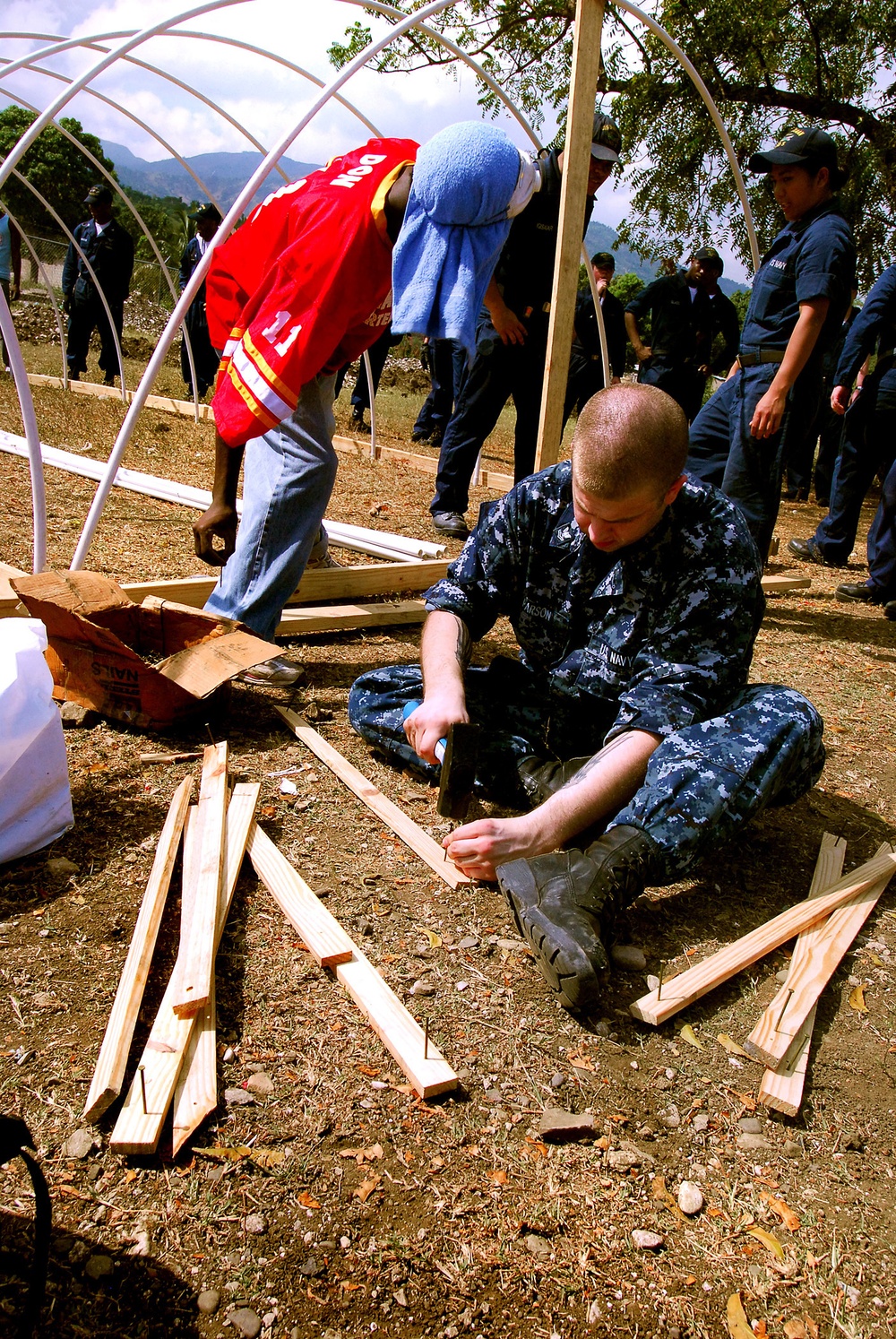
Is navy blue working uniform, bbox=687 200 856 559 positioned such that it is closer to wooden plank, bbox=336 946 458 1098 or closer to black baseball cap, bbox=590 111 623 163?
black baseball cap, bbox=590 111 623 163

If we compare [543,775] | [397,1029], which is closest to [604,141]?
[543,775]

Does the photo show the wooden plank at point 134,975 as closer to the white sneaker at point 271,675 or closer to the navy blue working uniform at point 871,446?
the white sneaker at point 271,675

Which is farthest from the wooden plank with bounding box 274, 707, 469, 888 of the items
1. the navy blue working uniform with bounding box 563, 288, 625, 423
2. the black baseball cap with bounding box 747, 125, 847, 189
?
the navy blue working uniform with bounding box 563, 288, 625, 423

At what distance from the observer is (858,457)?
20.5 ft

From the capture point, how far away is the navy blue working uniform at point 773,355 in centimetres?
414

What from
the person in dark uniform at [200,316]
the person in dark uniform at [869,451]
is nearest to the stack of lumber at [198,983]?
the person in dark uniform at [869,451]

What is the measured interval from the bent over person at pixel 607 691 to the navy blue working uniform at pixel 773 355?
220cm

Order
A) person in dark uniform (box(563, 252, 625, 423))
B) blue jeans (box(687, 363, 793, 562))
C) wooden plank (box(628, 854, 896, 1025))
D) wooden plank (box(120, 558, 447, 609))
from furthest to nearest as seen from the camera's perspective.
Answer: person in dark uniform (box(563, 252, 625, 423)) → blue jeans (box(687, 363, 793, 562)) → wooden plank (box(120, 558, 447, 609)) → wooden plank (box(628, 854, 896, 1025))

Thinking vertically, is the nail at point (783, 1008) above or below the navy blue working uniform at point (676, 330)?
below

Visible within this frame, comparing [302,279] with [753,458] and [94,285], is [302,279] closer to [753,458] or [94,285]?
[753,458]

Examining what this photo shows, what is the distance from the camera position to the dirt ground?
1.29 meters

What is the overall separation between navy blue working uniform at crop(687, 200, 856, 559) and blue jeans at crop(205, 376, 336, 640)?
221cm

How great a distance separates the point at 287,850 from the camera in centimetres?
233

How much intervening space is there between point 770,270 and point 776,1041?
3.84m
